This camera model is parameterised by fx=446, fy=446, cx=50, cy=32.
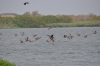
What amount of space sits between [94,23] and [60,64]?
67.3 metres

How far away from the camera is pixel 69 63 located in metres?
25.0

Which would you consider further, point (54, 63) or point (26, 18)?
point (26, 18)

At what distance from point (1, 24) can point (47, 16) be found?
11180 millimetres

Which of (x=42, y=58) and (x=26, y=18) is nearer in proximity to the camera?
(x=42, y=58)

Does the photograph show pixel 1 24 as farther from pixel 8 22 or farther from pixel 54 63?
pixel 54 63

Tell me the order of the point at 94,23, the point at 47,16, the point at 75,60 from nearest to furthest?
the point at 75,60 < the point at 94,23 < the point at 47,16

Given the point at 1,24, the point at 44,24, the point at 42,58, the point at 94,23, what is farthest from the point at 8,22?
the point at 42,58

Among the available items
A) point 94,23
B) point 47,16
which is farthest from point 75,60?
point 47,16

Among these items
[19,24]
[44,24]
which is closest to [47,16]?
[44,24]

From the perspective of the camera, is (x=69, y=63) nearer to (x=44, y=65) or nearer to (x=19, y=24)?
(x=44, y=65)

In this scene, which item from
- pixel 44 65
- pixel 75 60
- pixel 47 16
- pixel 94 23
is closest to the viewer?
pixel 44 65

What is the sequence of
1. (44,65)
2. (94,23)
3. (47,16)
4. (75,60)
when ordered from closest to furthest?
1. (44,65)
2. (75,60)
3. (94,23)
4. (47,16)

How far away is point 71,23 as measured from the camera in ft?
308

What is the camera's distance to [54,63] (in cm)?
2500
